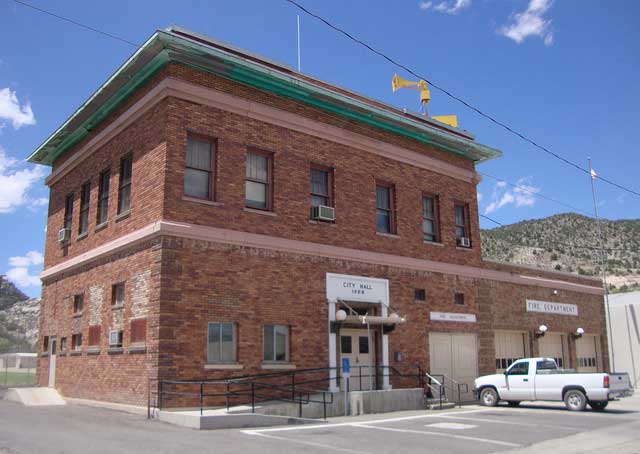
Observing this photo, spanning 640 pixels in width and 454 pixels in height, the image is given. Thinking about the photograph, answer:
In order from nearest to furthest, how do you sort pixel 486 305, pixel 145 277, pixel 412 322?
pixel 145 277 < pixel 412 322 < pixel 486 305

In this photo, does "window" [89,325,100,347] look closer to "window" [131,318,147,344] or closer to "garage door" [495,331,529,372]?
"window" [131,318,147,344]

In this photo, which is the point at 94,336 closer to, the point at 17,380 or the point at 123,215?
the point at 123,215

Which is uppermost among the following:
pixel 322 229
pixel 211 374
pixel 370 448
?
pixel 322 229

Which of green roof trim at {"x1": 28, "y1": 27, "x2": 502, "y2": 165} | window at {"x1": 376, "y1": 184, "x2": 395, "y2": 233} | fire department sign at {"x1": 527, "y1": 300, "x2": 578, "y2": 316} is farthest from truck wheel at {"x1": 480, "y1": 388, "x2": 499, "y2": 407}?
green roof trim at {"x1": 28, "y1": 27, "x2": 502, "y2": 165}

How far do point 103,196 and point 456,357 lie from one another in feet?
45.8

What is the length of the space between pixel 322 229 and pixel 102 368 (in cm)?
778

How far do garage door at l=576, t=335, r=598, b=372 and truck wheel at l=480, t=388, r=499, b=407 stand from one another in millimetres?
10765

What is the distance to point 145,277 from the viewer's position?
17.0m

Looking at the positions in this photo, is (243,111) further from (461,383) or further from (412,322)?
(461,383)

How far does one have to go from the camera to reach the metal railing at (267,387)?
1577 cm

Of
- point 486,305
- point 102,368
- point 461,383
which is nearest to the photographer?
point 102,368

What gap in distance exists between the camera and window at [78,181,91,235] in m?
22.0

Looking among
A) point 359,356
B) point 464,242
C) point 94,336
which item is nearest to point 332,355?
point 359,356

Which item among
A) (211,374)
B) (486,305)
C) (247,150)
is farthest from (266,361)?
(486,305)
